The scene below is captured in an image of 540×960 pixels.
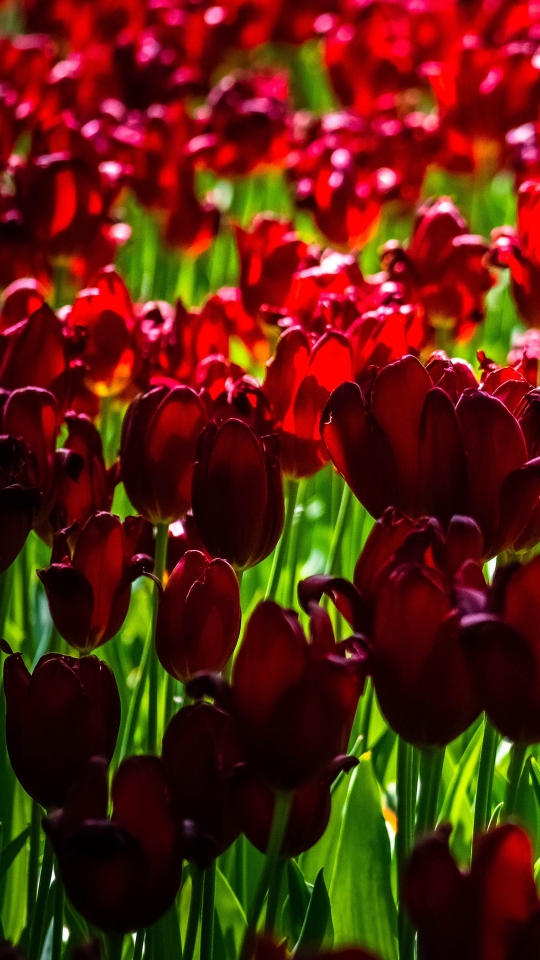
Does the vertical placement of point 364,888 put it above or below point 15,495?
below

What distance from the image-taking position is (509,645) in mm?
531

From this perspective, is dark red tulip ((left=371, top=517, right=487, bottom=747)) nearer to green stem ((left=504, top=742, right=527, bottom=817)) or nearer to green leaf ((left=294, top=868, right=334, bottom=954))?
green stem ((left=504, top=742, right=527, bottom=817))

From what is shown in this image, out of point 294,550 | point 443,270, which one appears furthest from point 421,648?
point 443,270

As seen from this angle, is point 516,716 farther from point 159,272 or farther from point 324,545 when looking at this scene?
point 159,272

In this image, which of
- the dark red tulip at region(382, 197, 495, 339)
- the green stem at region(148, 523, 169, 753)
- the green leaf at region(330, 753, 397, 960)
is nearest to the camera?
the green leaf at region(330, 753, 397, 960)

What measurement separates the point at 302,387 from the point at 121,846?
457mm

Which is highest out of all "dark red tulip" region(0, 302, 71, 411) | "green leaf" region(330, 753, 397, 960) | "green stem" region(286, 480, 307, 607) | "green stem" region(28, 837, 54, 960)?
"dark red tulip" region(0, 302, 71, 411)

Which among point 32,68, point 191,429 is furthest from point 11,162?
point 191,429

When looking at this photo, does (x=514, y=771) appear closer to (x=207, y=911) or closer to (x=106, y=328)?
(x=207, y=911)

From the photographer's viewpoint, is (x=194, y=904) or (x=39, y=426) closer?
(x=194, y=904)

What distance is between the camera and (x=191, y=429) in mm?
836

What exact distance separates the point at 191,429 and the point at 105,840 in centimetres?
37

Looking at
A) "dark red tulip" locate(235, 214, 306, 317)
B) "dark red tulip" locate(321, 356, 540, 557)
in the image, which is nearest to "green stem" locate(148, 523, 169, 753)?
"dark red tulip" locate(321, 356, 540, 557)

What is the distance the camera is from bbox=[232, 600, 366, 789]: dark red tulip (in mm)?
552
